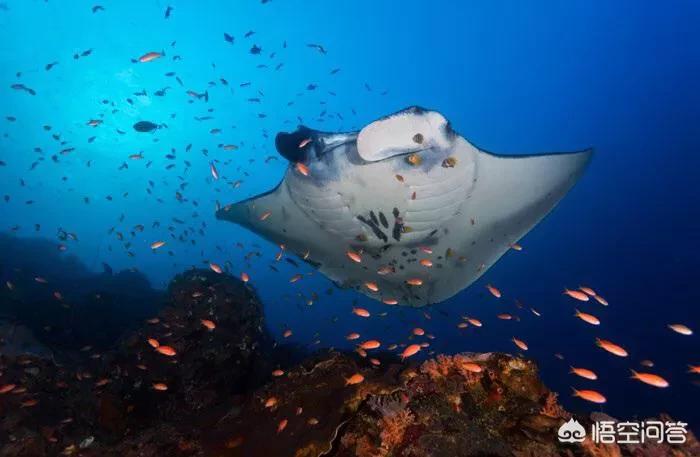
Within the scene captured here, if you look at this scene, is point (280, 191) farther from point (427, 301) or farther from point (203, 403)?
point (203, 403)

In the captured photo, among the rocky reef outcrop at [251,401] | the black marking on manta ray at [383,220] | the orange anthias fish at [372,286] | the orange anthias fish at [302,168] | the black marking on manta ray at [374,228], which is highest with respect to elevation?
the orange anthias fish at [302,168]

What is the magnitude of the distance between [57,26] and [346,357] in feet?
96.6

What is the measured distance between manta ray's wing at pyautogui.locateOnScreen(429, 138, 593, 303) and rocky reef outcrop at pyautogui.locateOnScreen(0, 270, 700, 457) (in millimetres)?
2300

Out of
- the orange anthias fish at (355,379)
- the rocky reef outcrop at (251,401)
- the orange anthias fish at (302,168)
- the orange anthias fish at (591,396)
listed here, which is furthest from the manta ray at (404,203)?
the orange anthias fish at (591,396)

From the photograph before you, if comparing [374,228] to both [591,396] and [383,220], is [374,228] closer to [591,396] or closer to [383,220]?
[383,220]

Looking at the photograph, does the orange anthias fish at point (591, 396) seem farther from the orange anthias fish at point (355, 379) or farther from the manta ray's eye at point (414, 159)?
the manta ray's eye at point (414, 159)

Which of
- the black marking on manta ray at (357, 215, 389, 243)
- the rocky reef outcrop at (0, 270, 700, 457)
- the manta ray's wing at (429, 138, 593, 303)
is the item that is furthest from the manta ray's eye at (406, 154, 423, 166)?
the rocky reef outcrop at (0, 270, 700, 457)

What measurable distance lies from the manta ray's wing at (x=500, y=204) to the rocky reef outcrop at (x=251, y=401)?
230 centimetres

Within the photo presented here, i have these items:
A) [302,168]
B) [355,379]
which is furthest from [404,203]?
[355,379]

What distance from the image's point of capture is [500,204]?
17.0 ft

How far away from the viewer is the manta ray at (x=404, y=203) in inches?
→ 155

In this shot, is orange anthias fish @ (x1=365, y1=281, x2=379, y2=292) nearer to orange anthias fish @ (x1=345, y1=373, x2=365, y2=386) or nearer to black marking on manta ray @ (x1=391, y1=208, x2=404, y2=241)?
black marking on manta ray @ (x1=391, y1=208, x2=404, y2=241)

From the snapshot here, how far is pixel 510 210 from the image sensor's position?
531 cm

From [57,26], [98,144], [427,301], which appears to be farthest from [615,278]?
[98,144]
